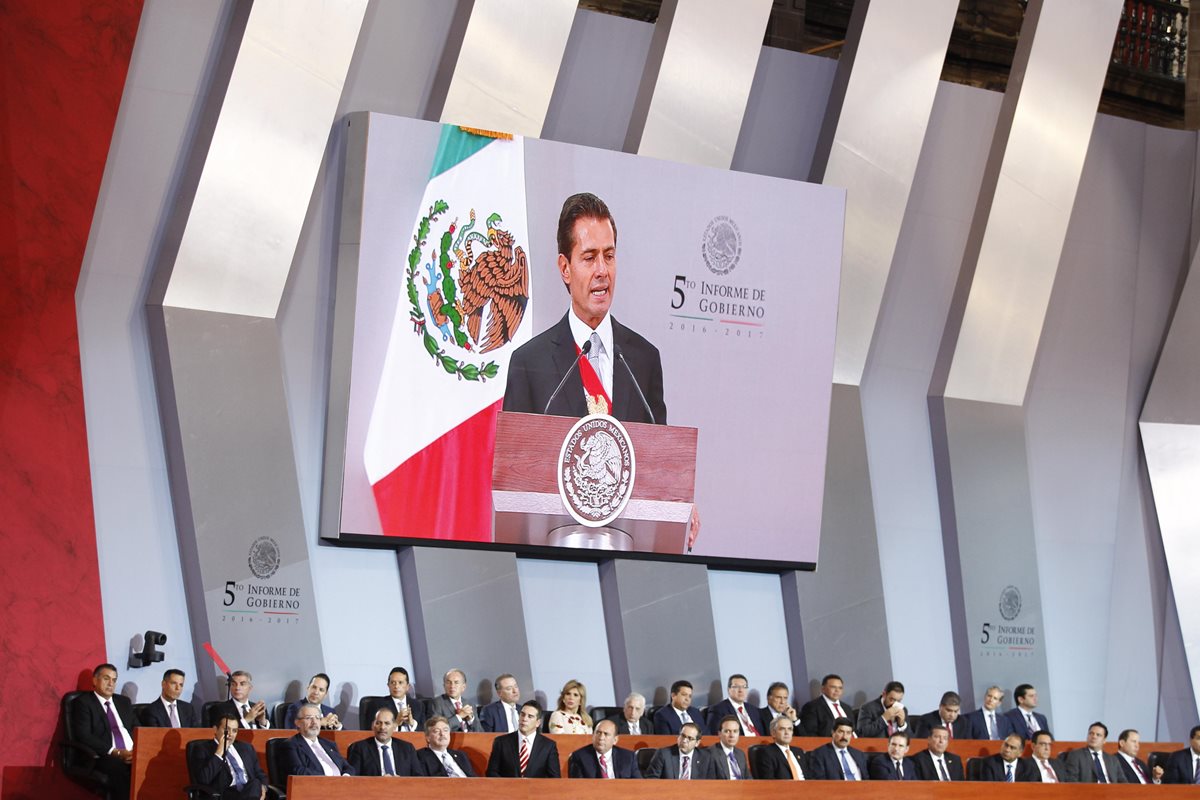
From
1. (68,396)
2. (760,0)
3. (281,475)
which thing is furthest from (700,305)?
(68,396)

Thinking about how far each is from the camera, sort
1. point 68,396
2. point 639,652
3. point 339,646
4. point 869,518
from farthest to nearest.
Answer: point 869,518 < point 639,652 < point 339,646 < point 68,396

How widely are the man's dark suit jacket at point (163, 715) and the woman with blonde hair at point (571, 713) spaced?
81.4 inches

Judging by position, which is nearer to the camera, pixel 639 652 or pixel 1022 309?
pixel 639 652

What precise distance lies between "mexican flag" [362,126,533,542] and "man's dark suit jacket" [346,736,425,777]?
1.98 m

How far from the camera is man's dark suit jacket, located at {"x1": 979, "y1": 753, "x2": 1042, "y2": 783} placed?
958 centimetres

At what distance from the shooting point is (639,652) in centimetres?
1059

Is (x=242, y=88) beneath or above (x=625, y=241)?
above

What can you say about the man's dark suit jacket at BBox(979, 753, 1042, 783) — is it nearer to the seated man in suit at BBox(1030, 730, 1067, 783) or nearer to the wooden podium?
the seated man in suit at BBox(1030, 730, 1067, 783)

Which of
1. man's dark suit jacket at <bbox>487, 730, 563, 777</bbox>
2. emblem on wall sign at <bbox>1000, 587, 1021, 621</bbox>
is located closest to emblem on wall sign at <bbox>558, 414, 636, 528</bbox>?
man's dark suit jacket at <bbox>487, 730, 563, 777</bbox>

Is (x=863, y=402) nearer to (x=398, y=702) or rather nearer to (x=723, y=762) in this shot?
(x=723, y=762)

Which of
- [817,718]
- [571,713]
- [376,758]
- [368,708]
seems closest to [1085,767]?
[817,718]

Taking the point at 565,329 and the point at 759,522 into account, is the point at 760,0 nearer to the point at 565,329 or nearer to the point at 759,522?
the point at 565,329

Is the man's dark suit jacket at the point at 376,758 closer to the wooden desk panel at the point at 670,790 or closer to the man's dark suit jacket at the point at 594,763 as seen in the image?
the man's dark suit jacket at the point at 594,763

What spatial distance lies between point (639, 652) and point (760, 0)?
4641mm
